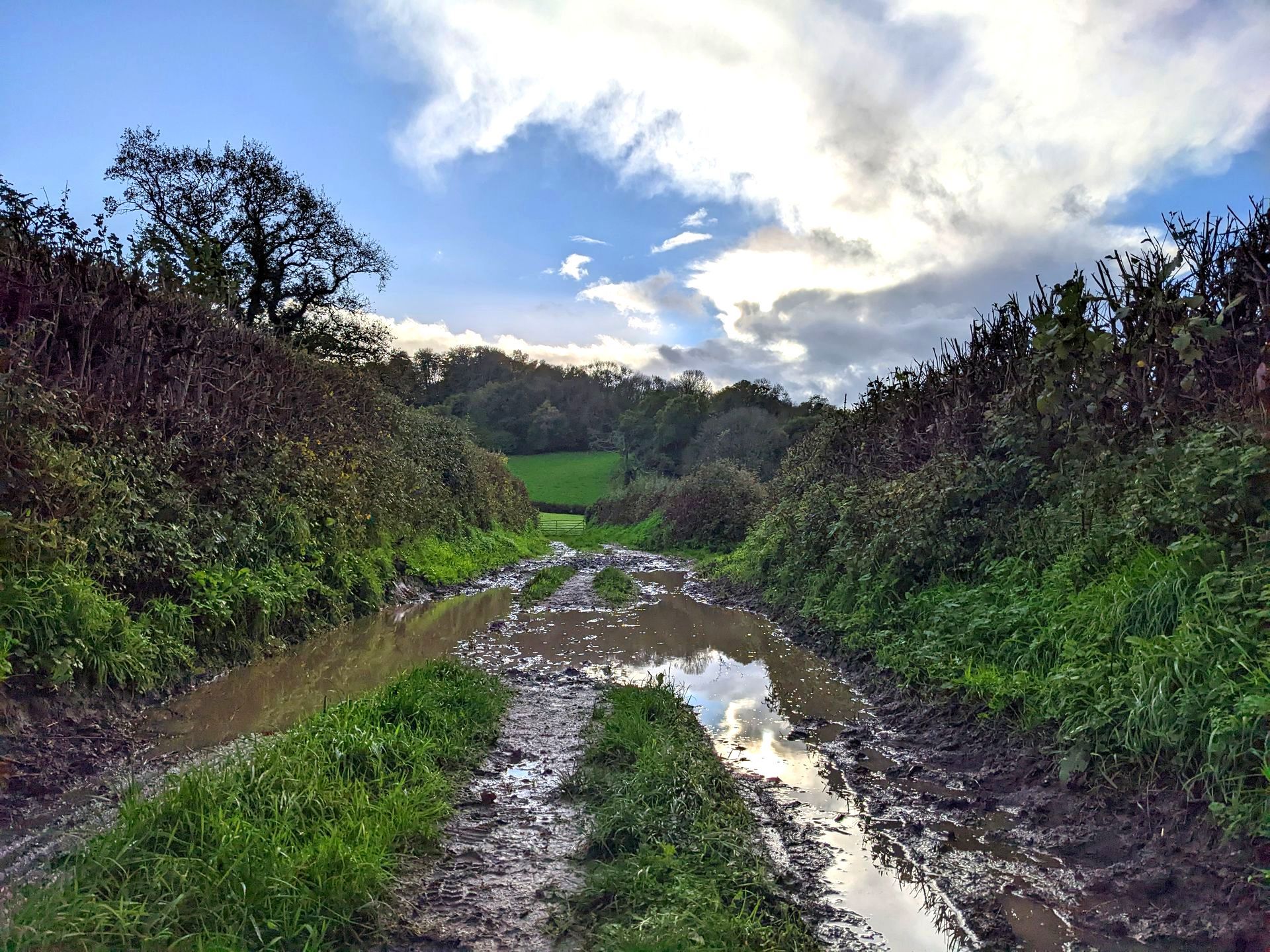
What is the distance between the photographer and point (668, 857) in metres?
3.96

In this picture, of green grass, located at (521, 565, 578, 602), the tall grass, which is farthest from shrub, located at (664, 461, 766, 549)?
the tall grass

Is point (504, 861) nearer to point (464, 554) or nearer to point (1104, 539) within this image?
point (1104, 539)

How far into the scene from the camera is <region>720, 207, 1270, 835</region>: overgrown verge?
14.1 ft

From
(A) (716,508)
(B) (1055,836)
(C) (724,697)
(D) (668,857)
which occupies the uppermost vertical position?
(A) (716,508)

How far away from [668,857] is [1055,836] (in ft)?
8.09

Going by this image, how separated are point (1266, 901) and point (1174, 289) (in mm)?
5571

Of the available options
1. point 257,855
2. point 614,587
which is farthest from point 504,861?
point 614,587

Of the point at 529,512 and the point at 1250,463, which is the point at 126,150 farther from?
the point at 1250,463

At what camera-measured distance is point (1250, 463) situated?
479 centimetres

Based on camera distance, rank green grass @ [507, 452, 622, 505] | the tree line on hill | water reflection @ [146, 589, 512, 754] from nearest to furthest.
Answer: water reflection @ [146, 589, 512, 754]
the tree line on hill
green grass @ [507, 452, 622, 505]

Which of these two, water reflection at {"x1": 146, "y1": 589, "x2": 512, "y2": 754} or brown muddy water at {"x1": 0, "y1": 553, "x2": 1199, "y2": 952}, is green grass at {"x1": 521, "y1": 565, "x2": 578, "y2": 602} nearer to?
brown muddy water at {"x1": 0, "y1": 553, "x2": 1199, "y2": 952}

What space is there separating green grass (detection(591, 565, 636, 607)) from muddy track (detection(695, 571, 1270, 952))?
8.44 meters

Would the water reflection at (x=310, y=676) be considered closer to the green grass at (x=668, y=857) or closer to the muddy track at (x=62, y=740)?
the muddy track at (x=62, y=740)

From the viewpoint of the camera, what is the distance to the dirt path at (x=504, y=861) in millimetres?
3457
